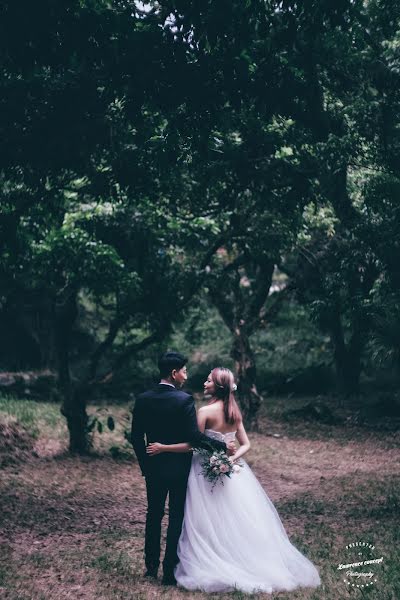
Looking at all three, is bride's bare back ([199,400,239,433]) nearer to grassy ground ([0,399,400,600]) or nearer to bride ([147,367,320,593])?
bride ([147,367,320,593])

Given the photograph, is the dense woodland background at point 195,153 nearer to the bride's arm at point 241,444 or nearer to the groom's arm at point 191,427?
the groom's arm at point 191,427

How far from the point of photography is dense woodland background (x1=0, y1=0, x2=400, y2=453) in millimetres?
6598

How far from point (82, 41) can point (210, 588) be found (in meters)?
5.48

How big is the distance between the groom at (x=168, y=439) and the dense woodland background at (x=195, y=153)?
2.68 metres

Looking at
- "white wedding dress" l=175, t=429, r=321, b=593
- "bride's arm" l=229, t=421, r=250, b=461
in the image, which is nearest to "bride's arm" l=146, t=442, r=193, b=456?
"white wedding dress" l=175, t=429, r=321, b=593

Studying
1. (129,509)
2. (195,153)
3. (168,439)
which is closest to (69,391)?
(129,509)

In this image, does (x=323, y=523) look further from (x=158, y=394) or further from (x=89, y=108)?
(x=89, y=108)

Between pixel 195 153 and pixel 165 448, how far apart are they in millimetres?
4136

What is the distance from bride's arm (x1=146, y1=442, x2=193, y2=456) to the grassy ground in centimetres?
132

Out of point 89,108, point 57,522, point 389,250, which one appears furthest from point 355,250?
point 57,522

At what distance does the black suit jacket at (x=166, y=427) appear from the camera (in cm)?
634

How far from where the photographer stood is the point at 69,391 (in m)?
13.9

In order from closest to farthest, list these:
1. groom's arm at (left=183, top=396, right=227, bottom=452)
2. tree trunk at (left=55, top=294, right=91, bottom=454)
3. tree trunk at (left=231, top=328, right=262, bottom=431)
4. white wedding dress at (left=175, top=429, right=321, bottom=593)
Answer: white wedding dress at (left=175, top=429, right=321, bottom=593)
groom's arm at (left=183, top=396, right=227, bottom=452)
tree trunk at (left=55, top=294, right=91, bottom=454)
tree trunk at (left=231, top=328, right=262, bottom=431)

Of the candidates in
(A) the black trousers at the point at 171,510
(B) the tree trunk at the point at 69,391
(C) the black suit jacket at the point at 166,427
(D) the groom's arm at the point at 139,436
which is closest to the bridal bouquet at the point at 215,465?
(C) the black suit jacket at the point at 166,427
